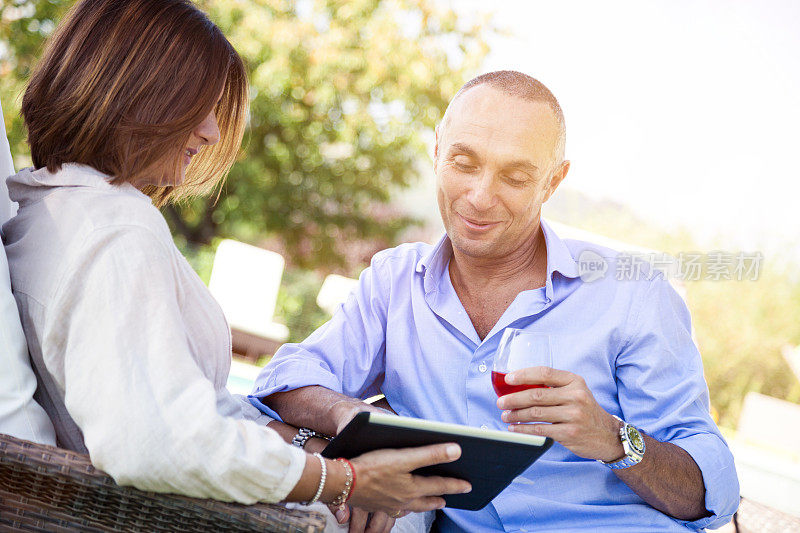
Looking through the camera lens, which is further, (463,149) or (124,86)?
(463,149)

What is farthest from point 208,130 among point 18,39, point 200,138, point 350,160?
point 350,160

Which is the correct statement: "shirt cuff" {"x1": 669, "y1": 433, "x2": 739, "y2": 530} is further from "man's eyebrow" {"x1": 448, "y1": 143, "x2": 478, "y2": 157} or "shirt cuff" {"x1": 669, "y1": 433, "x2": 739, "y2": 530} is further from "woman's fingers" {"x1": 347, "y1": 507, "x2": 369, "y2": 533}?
"man's eyebrow" {"x1": 448, "y1": 143, "x2": 478, "y2": 157}

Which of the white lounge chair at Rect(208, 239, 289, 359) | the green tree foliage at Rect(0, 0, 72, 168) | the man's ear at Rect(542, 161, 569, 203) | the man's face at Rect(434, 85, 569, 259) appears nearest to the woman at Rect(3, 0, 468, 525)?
the man's face at Rect(434, 85, 569, 259)

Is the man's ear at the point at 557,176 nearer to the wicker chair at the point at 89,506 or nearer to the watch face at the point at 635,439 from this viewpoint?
the watch face at the point at 635,439

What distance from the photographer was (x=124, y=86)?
151cm

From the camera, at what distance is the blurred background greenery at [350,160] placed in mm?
9086

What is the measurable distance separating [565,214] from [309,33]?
4.63 metres

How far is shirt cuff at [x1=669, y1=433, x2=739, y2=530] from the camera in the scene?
1.90 meters

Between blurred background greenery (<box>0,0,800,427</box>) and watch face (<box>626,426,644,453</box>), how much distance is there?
6.35 metres

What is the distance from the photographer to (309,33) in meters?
9.86

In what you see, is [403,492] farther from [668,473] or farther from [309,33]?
[309,33]

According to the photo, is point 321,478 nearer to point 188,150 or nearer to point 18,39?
point 188,150

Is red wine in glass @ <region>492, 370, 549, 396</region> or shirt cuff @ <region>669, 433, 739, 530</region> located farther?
shirt cuff @ <region>669, 433, 739, 530</region>

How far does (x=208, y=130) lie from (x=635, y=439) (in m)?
1.24
